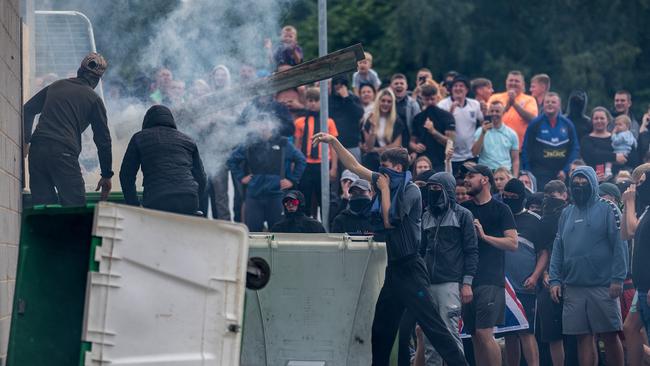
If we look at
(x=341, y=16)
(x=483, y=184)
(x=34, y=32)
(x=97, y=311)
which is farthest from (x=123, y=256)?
(x=341, y=16)

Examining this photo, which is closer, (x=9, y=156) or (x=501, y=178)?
(x=9, y=156)

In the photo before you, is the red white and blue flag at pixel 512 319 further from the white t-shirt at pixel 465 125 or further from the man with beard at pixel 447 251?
the white t-shirt at pixel 465 125

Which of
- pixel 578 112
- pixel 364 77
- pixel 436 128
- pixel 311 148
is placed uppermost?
pixel 364 77

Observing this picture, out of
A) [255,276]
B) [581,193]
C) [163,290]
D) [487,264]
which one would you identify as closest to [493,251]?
[487,264]

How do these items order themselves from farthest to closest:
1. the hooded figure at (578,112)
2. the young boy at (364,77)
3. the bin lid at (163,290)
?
the young boy at (364,77)
the hooded figure at (578,112)
the bin lid at (163,290)

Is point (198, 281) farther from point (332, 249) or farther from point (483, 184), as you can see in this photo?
point (483, 184)

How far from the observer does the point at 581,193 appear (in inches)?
476

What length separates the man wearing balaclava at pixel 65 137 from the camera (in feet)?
36.5

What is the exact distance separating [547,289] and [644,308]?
1.15 m

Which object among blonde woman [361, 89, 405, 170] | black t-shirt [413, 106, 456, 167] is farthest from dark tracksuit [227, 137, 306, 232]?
black t-shirt [413, 106, 456, 167]

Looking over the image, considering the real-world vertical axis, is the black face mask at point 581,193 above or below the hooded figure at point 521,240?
above

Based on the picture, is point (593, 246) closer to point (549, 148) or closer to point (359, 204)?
point (359, 204)

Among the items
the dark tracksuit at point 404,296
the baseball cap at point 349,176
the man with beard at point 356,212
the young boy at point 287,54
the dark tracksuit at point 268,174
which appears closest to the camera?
the dark tracksuit at point 404,296

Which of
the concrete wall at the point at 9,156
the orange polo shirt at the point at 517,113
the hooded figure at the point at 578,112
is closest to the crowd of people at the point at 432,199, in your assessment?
the concrete wall at the point at 9,156
